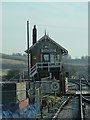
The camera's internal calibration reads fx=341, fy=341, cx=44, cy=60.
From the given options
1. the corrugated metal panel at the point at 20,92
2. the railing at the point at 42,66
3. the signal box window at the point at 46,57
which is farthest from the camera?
the signal box window at the point at 46,57

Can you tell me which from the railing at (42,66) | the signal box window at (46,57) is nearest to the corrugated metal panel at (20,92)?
the railing at (42,66)

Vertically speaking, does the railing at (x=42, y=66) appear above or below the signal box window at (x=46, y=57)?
below

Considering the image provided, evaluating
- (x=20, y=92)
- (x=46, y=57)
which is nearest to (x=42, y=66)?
→ (x=46, y=57)

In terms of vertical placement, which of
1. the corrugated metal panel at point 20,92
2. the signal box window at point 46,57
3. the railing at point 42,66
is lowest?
the corrugated metal panel at point 20,92

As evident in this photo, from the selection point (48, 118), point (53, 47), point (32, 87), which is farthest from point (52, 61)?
point (48, 118)

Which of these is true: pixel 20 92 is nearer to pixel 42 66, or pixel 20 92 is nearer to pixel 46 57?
pixel 42 66

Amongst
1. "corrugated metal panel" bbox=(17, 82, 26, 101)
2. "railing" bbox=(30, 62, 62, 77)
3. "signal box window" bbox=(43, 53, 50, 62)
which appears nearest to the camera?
"corrugated metal panel" bbox=(17, 82, 26, 101)

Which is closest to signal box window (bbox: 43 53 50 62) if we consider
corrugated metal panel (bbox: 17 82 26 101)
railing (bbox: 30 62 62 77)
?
railing (bbox: 30 62 62 77)

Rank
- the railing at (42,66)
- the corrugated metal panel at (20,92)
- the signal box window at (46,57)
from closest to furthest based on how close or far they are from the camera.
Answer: the corrugated metal panel at (20,92)
the railing at (42,66)
the signal box window at (46,57)

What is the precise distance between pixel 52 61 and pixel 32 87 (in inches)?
613

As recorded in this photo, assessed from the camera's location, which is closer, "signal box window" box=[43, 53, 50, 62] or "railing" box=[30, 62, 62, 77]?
"railing" box=[30, 62, 62, 77]

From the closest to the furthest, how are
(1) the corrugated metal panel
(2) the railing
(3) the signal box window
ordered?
1. (1) the corrugated metal panel
2. (2) the railing
3. (3) the signal box window

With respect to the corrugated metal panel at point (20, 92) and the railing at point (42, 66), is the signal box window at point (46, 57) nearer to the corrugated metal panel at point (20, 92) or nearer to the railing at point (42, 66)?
the railing at point (42, 66)

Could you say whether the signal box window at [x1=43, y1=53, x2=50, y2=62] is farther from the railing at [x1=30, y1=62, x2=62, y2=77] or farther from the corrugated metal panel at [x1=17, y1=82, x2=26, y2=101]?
the corrugated metal panel at [x1=17, y1=82, x2=26, y2=101]
